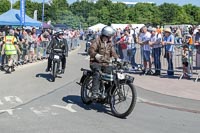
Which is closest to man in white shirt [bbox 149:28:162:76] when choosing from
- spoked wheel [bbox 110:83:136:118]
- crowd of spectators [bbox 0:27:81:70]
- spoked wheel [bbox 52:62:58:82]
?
spoked wheel [bbox 52:62:58:82]

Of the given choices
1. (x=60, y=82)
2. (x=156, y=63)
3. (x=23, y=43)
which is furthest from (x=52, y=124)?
(x=23, y=43)

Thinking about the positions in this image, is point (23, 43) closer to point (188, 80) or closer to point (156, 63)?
point (156, 63)

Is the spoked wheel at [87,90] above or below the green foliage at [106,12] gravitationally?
below

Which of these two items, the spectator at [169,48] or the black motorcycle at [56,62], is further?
the spectator at [169,48]

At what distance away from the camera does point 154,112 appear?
897 cm

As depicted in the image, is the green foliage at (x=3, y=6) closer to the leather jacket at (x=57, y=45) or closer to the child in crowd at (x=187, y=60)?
the leather jacket at (x=57, y=45)

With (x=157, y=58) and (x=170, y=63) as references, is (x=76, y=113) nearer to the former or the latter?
(x=170, y=63)

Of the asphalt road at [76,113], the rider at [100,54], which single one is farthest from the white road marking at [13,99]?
the rider at [100,54]

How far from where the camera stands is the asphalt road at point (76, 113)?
24.1 ft

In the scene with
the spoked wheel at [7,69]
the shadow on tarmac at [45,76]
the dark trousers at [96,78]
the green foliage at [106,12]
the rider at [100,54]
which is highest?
the green foliage at [106,12]

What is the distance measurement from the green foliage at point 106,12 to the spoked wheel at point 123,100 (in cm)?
7337

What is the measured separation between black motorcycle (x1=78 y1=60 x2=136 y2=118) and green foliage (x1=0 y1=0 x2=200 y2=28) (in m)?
73.1

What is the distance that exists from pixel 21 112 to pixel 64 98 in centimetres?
190

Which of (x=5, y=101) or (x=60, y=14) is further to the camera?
(x=60, y=14)
